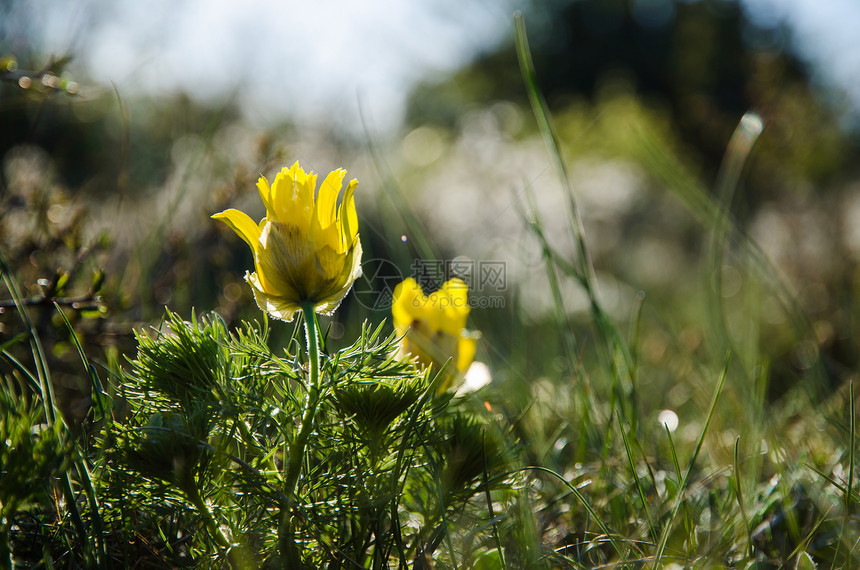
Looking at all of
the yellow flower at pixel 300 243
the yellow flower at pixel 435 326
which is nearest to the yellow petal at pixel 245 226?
the yellow flower at pixel 300 243

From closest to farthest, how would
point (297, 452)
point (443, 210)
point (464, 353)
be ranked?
point (297, 452) → point (464, 353) → point (443, 210)

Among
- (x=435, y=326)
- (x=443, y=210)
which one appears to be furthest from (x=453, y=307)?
(x=443, y=210)

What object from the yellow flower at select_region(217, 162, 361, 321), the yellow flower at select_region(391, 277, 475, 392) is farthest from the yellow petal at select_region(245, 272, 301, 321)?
the yellow flower at select_region(391, 277, 475, 392)

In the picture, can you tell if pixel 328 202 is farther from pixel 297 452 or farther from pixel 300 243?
pixel 297 452

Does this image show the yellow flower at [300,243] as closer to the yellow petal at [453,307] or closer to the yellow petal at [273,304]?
the yellow petal at [273,304]

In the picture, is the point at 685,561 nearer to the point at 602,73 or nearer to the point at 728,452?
the point at 728,452
